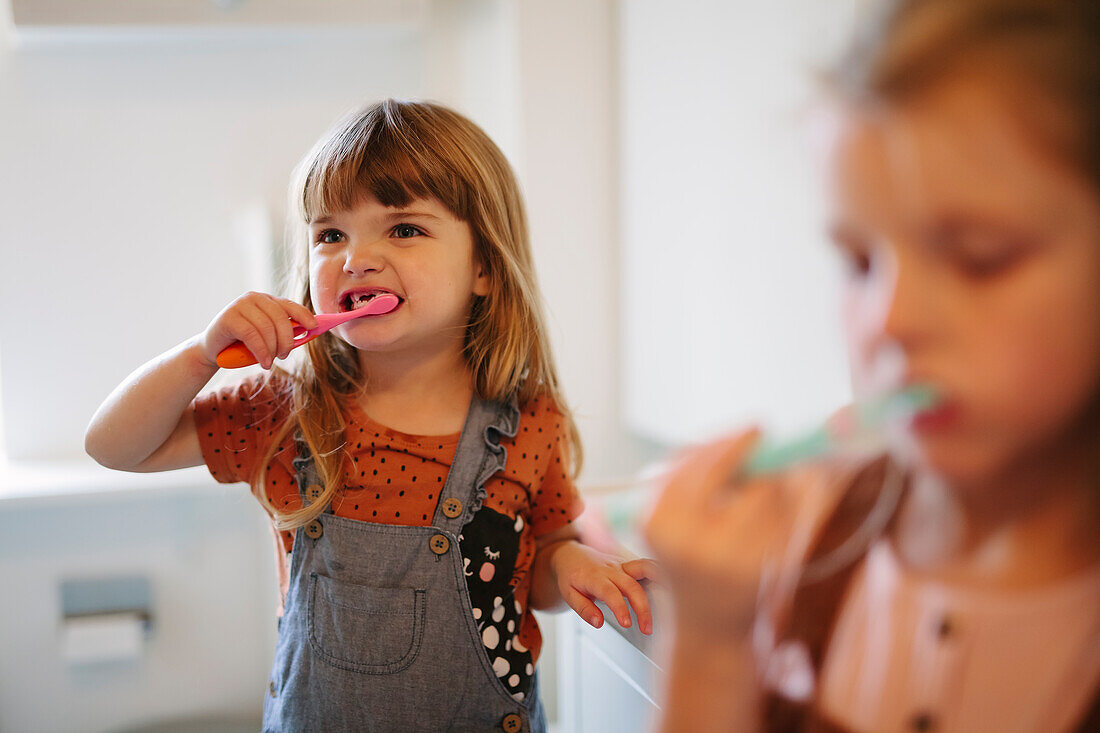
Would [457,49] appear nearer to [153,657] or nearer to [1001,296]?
[153,657]

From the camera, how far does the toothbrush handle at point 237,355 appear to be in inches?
24.5

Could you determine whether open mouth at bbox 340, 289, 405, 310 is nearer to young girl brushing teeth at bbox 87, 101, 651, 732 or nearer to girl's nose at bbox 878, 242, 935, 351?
young girl brushing teeth at bbox 87, 101, 651, 732

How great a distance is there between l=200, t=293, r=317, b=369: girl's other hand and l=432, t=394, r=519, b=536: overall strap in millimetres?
161

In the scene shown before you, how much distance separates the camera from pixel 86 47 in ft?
3.88

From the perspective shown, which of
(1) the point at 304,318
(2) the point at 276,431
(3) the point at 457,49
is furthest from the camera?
(3) the point at 457,49

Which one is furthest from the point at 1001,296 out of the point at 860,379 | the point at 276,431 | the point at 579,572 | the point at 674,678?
the point at 276,431

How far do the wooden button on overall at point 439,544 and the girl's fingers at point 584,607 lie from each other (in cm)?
9

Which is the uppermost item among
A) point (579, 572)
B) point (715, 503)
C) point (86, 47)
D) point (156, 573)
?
point (86, 47)

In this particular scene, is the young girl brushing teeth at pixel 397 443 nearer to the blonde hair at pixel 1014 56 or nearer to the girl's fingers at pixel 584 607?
the girl's fingers at pixel 584 607

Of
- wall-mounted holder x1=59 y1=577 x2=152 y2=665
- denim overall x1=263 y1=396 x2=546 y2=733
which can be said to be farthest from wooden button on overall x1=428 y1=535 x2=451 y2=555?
wall-mounted holder x1=59 y1=577 x2=152 y2=665

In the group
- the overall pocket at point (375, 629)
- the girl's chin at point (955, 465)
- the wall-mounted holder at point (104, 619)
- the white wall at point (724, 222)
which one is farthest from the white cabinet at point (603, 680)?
the wall-mounted holder at point (104, 619)

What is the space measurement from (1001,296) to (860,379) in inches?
1.9

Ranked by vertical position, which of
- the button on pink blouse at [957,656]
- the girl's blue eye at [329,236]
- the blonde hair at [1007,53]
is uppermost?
the blonde hair at [1007,53]

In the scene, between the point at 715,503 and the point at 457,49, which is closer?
the point at 715,503
